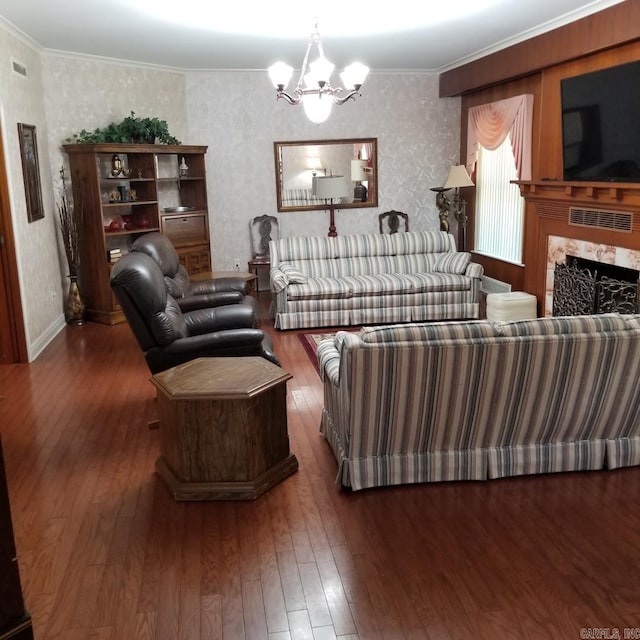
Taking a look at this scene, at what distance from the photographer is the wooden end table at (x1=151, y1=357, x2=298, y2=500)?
10.0ft

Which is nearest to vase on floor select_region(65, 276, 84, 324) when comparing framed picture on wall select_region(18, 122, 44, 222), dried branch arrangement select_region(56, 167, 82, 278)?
dried branch arrangement select_region(56, 167, 82, 278)

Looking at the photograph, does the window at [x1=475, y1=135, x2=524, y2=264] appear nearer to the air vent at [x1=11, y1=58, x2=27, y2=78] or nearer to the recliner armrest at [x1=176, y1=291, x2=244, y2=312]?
the recliner armrest at [x1=176, y1=291, x2=244, y2=312]

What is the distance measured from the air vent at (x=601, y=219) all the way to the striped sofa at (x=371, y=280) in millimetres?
1231

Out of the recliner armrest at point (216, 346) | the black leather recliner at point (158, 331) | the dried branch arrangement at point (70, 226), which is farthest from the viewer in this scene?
the dried branch arrangement at point (70, 226)

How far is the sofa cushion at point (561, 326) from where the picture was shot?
2.98m

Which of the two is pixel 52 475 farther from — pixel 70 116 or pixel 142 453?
pixel 70 116

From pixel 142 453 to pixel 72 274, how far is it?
12.0 feet

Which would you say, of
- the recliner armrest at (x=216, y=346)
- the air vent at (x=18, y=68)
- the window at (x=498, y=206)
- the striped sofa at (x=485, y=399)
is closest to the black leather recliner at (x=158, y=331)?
the recliner armrest at (x=216, y=346)

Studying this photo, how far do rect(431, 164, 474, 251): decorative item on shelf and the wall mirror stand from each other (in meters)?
0.87

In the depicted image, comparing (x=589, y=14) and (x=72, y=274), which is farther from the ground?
(x=589, y=14)

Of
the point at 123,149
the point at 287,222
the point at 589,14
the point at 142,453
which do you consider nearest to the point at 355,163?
the point at 287,222

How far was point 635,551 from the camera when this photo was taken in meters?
2.65

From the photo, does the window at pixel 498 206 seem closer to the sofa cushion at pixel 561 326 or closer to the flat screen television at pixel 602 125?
the flat screen television at pixel 602 125

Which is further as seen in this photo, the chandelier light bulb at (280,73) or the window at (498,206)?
the window at (498,206)
